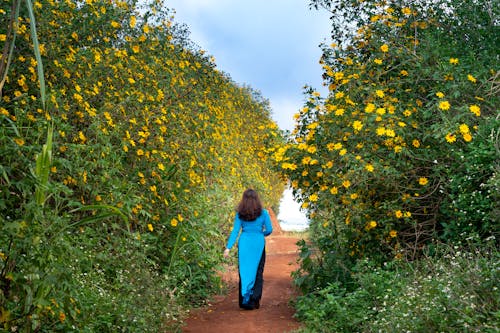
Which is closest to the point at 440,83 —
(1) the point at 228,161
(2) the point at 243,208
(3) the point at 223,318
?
(2) the point at 243,208

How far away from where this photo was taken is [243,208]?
7.62 meters

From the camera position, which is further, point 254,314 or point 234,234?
point 234,234

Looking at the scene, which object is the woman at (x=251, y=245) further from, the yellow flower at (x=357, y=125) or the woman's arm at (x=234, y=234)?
the yellow flower at (x=357, y=125)

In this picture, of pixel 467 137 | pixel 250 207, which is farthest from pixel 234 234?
pixel 467 137

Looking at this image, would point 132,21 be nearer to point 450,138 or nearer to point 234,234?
point 234,234

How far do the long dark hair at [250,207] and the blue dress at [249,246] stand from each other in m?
0.10

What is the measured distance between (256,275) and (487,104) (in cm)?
333

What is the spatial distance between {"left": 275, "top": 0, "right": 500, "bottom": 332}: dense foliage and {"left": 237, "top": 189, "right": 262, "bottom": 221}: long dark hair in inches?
20.4

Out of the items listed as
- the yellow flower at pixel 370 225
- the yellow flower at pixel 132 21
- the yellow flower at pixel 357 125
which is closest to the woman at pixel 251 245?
the yellow flower at pixel 370 225

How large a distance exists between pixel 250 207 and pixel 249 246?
1.58ft

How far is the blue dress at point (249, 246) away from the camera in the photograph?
7.50 m

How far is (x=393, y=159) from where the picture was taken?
6645 mm

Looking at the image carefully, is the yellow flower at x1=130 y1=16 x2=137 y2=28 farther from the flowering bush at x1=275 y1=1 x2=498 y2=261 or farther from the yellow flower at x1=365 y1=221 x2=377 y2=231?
the yellow flower at x1=365 y1=221 x2=377 y2=231

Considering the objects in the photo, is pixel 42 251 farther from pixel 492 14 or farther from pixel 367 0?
pixel 492 14
